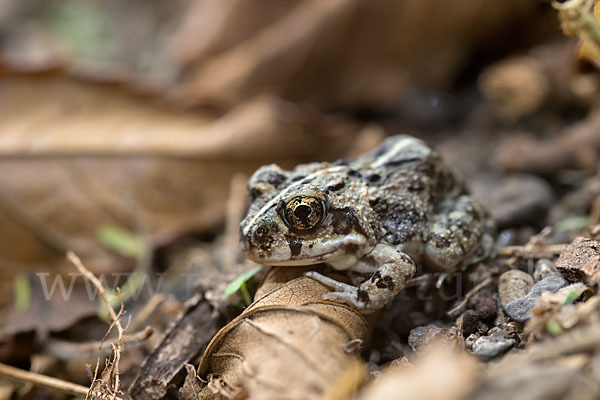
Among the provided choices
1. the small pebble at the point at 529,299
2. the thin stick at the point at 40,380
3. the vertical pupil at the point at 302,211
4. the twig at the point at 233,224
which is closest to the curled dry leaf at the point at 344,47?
the twig at the point at 233,224

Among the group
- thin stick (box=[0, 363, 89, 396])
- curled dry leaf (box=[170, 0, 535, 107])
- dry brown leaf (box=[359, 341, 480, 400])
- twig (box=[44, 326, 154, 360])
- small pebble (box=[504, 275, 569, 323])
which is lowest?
thin stick (box=[0, 363, 89, 396])

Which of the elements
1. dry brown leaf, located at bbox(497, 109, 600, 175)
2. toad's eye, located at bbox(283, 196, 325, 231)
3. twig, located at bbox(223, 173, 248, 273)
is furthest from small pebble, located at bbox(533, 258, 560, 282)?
twig, located at bbox(223, 173, 248, 273)

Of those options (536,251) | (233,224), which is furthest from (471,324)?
(233,224)

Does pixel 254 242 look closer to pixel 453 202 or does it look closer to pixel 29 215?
pixel 453 202

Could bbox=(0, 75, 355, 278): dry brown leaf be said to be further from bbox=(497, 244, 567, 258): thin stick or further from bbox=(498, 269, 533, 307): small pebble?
bbox=(498, 269, 533, 307): small pebble

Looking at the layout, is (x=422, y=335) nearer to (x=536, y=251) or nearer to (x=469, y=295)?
(x=469, y=295)

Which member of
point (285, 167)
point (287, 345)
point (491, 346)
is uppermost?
point (285, 167)

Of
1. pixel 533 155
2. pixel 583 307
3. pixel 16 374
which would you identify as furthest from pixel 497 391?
pixel 533 155
